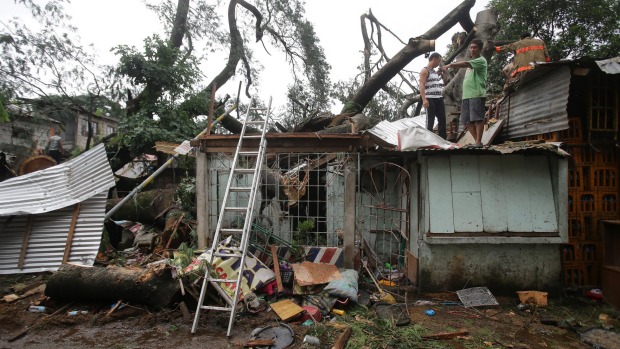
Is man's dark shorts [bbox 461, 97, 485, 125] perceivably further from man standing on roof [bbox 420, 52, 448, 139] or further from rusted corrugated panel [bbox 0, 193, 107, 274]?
rusted corrugated panel [bbox 0, 193, 107, 274]

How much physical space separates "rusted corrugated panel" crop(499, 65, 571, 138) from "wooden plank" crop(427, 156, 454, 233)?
82.7 inches

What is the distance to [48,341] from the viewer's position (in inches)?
156

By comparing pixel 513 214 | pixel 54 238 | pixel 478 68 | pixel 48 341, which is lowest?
pixel 48 341

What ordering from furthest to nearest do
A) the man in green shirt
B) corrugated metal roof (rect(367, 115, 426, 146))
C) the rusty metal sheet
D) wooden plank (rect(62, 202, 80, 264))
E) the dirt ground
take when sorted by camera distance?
the man in green shirt → corrugated metal roof (rect(367, 115, 426, 146)) → wooden plank (rect(62, 202, 80, 264)) → the rusty metal sheet → the dirt ground

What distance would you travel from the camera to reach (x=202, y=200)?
19.8 feet

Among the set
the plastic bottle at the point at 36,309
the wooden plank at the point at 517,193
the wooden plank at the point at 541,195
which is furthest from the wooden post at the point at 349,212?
the plastic bottle at the point at 36,309

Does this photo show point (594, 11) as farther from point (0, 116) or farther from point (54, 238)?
point (0, 116)

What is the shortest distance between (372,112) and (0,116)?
13.2 metres

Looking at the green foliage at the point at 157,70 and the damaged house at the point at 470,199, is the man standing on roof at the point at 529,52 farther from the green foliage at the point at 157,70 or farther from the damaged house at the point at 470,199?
the green foliage at the point at 157,70

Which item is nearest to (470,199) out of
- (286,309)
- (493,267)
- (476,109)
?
(493,267)

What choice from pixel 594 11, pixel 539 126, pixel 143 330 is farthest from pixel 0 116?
pixel 594 11

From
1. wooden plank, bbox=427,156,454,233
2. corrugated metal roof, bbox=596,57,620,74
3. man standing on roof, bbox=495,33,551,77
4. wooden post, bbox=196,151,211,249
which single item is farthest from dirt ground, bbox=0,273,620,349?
man standing on roof, bbox=495,33,551,77

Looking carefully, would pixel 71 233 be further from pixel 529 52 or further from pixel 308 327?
pixel 529 52

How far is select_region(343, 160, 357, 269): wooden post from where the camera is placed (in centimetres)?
562
